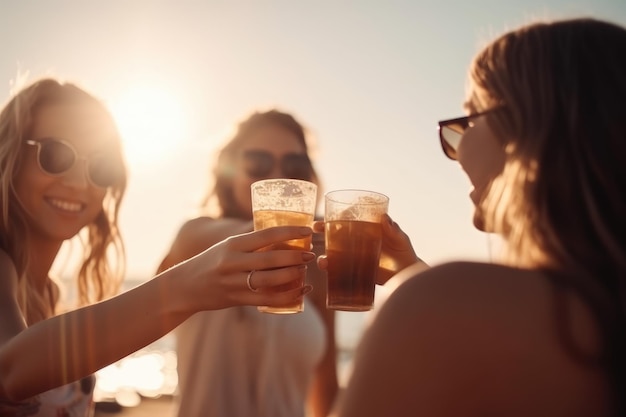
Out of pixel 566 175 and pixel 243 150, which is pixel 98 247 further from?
pixel 566 175

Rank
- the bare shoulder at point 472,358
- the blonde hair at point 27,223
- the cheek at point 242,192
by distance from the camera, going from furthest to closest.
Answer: the cheek at point 242,192
the blonde hair at point 27,223
the bare shoulder at point 472,358

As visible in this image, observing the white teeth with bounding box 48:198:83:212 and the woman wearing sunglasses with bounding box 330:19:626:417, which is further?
the white teeth with bounding box 48:198:83:212

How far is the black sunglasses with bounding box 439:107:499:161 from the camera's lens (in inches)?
95.9

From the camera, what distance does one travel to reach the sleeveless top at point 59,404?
2.79m

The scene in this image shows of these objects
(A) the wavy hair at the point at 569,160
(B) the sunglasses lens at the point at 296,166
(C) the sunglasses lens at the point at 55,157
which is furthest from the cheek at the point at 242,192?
(A) the wavy hair at the point at 569,160

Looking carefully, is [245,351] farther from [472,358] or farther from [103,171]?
[472,358]

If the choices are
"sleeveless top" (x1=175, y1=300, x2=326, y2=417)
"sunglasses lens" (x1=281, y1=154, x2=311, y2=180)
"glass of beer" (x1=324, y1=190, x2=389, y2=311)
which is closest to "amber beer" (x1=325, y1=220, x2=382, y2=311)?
"glass of beer" (x1=324, y1=190, x2=389, y2=311)

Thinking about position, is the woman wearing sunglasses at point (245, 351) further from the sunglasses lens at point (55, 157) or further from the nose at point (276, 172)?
the sunglasses lens at point (55, 157)

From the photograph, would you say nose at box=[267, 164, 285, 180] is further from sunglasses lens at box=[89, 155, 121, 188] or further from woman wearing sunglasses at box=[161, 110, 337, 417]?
sunglasses lens at box=[89, 155, 121, 188]

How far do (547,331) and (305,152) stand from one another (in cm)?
385

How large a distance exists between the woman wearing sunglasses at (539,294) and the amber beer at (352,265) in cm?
73

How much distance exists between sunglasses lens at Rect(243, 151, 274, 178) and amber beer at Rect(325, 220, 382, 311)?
2274mm

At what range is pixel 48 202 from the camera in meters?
3.62

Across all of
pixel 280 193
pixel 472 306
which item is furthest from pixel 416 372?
pixel 280 193
